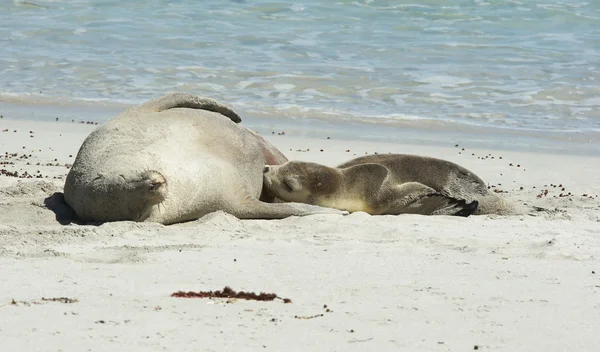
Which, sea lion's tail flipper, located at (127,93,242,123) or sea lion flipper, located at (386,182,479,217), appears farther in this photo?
sea lion's tail flipper, located at (127,93,242,123)

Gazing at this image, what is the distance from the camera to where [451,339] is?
3.94 metres

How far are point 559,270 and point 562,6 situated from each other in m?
19.7

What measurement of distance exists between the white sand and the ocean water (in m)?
5.79

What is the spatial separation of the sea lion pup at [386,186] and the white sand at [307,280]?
0.74 ft

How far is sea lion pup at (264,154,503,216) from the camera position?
6.88 meters

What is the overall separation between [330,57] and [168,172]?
11.4 metres

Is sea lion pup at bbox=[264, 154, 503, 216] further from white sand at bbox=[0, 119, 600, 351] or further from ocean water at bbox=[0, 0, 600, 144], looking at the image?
ocean water at bbox=[0, 0, 600, 144]

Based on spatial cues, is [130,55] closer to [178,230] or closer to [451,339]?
[178,230]

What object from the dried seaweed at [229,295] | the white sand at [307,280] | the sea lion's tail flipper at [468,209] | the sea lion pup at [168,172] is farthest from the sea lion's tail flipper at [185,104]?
the dried seaweed at [229,295]

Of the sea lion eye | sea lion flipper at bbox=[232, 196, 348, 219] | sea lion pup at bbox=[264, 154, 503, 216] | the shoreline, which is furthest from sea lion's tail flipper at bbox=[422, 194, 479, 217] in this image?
the shoreline

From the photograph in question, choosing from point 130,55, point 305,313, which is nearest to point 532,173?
point 305,313

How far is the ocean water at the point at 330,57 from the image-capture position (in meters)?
13.2

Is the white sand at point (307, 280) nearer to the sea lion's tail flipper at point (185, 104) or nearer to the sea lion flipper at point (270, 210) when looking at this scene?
the sea lion flipper at point (270, 210)

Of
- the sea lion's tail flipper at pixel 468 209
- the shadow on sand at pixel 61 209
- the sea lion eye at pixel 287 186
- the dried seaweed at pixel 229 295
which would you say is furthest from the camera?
the sea lion's tail flipper at pixel 468 209
